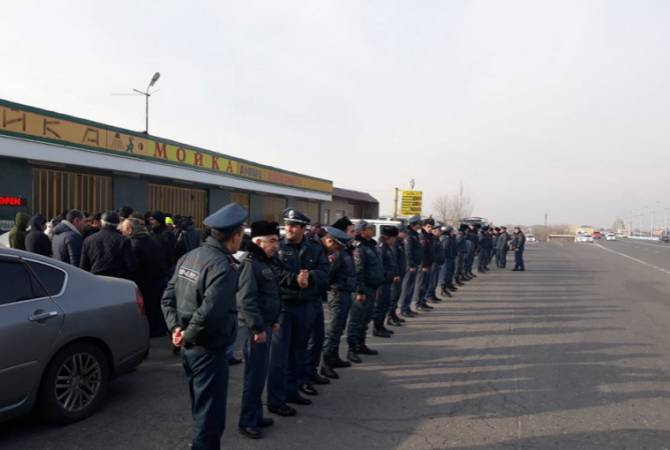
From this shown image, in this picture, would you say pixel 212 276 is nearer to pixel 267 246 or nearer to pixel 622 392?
pixel 267 246

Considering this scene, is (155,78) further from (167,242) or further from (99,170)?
(167,242)

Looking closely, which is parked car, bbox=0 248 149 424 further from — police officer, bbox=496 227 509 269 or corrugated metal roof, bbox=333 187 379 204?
corrugated metal roof, bbox=333 187 379 204

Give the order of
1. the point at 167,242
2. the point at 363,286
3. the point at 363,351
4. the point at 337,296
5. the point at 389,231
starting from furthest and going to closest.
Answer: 1. the point at 389,231
2. the point at 167,242
3. the point at 363,351
4. the point at 363,286
5. the point at 337,296

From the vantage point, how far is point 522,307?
11648 mm

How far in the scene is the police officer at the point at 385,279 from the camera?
818cm

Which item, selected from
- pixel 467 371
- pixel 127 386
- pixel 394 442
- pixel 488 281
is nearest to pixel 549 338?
pixel 467 371

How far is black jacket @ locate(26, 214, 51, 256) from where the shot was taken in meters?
7.18

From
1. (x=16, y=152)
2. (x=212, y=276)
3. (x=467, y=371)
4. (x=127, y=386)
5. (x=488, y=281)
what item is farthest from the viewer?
(x=488, y=281)

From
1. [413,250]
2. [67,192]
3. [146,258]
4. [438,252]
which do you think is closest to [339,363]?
[146,258]

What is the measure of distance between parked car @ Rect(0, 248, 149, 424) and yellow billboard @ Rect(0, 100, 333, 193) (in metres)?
8.32

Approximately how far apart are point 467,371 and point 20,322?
4.98 metres

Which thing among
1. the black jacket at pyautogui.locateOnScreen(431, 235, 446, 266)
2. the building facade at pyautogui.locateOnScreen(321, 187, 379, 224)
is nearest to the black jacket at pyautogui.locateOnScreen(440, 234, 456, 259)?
the black jacket at pyautogui.locateOnScreen(431, 235, 446, 266)

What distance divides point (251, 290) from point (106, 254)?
10.3ft

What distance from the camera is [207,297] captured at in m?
3.35
